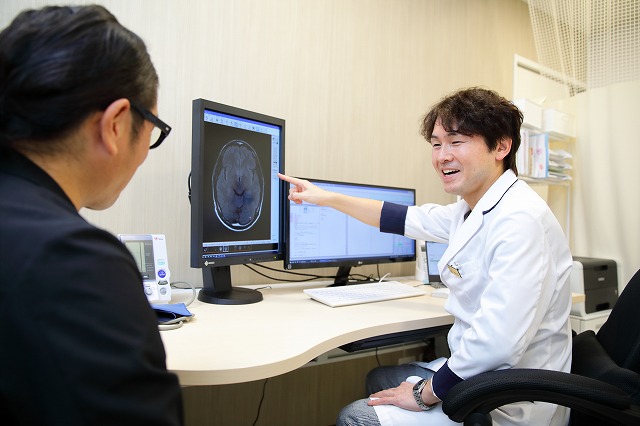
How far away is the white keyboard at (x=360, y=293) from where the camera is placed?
1457 mm

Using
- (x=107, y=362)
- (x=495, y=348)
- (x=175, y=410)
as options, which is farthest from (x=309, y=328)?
(x=107, y=362)

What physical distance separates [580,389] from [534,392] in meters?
0.09

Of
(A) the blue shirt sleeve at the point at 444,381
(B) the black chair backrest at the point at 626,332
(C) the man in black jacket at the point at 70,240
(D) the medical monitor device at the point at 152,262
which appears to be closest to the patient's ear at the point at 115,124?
(C) the man in black jacket at the point at 70,240

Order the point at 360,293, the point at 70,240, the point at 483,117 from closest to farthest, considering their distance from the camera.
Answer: the point at 70,240, the point at 483,117, the point at 360,293

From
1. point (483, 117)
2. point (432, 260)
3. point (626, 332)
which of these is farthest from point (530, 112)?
point (626, 332)

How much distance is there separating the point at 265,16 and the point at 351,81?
20.9 inches

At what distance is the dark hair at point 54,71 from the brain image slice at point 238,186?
2.57ft

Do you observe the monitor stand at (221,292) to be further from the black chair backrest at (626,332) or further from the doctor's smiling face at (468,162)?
the black chair backrest at (626,332)

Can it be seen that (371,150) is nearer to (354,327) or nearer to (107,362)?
(354,327)

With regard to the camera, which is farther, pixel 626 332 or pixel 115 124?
pixel 626 332

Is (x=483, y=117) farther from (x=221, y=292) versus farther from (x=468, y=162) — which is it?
(x=221, y=292)

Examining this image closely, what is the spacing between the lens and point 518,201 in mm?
1129

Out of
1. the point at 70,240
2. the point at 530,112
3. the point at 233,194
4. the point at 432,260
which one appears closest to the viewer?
the point at 70,240

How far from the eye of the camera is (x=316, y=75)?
2.00 metres
